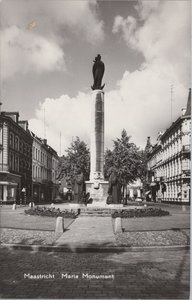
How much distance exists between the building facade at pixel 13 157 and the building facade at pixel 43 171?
494 centimetres

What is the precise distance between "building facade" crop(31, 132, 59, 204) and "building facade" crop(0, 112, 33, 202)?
4.94 meters

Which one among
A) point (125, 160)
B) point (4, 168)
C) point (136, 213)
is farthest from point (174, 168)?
point (136, 213)

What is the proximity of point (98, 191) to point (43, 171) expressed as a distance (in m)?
50.0

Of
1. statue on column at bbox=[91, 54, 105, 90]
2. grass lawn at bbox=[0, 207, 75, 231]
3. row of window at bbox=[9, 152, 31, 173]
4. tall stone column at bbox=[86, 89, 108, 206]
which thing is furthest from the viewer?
row of window at bbox=[9, 152, 31, 173]

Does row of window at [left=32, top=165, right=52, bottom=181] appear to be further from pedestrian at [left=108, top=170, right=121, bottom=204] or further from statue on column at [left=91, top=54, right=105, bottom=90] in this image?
pedestrian at [left=108, top=170, right=121, bottom=204]

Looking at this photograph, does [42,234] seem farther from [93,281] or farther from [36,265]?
[93,281]

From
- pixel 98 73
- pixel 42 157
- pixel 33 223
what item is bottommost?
pixel 33 223

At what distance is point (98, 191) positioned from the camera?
27.0 metres

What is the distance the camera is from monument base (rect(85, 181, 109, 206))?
2666 cm

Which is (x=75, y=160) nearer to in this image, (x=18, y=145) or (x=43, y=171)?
(x=18, y=145)

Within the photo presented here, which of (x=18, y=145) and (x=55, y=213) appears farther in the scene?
(x=18, y=145)

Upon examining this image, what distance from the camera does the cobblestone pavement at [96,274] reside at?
273 inches

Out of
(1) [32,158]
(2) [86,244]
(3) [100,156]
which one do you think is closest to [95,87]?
(3) [100,156]

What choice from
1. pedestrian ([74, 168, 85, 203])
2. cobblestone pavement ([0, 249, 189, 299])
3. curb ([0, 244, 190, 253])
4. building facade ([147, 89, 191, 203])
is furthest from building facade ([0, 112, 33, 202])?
cobblestone pavement ([0, 249, 189, 299])
